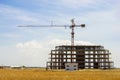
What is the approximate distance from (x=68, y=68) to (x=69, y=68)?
0.63m

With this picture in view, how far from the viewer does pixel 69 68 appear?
655 feet

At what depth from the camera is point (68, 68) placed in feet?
655
